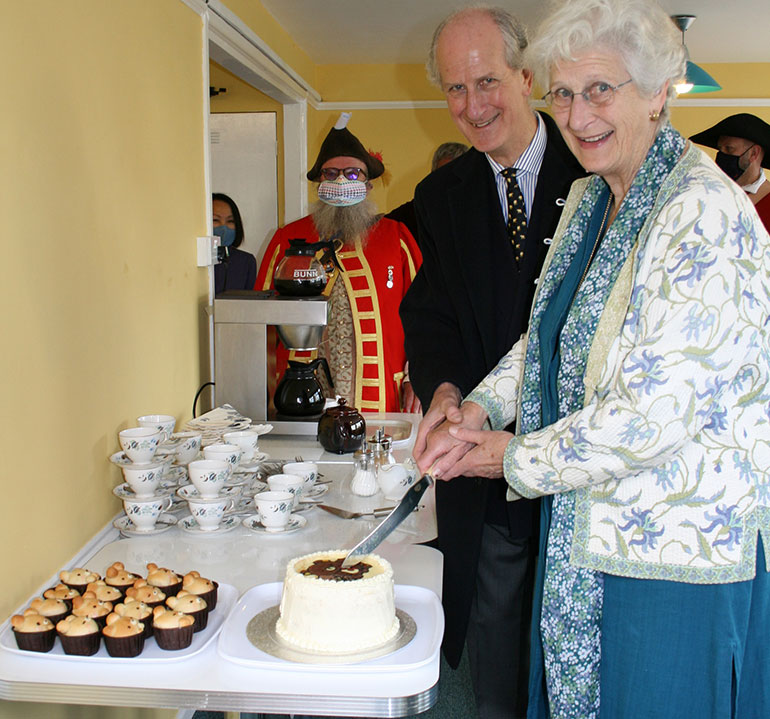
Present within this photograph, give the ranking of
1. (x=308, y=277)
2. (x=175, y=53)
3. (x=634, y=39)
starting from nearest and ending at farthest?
(x=634, y=39)
(x=175, y=53)
(x=308, y=277)

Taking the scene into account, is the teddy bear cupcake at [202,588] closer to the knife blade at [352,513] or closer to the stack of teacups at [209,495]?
the stack of teacups at [209,495]

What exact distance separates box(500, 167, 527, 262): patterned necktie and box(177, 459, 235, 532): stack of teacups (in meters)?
0.81

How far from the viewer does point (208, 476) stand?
5.35 feet

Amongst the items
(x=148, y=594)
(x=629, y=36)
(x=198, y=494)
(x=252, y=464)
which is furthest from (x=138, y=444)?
(x=629, y=36)

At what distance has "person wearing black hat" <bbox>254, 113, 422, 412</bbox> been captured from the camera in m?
3.27

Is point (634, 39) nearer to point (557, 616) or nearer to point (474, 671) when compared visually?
point (557, 616)

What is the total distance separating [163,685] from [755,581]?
0.84 m

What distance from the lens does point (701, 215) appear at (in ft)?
3.52

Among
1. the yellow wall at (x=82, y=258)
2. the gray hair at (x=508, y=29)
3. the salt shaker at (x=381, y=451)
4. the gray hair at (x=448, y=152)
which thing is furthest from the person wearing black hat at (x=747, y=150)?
the yellow wall at (x=82, y=258)

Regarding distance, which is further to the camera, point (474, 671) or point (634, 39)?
point (474, 671)

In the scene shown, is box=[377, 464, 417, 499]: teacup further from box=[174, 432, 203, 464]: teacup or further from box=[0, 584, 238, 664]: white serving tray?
box=[0, 584, 238, 664]: white serving tray

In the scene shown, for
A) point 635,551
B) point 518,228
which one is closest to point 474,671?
point 635,551

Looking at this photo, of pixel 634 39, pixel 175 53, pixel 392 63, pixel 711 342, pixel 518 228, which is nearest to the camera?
pixel 711 342

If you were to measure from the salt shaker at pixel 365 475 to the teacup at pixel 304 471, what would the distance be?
0.10 metres
